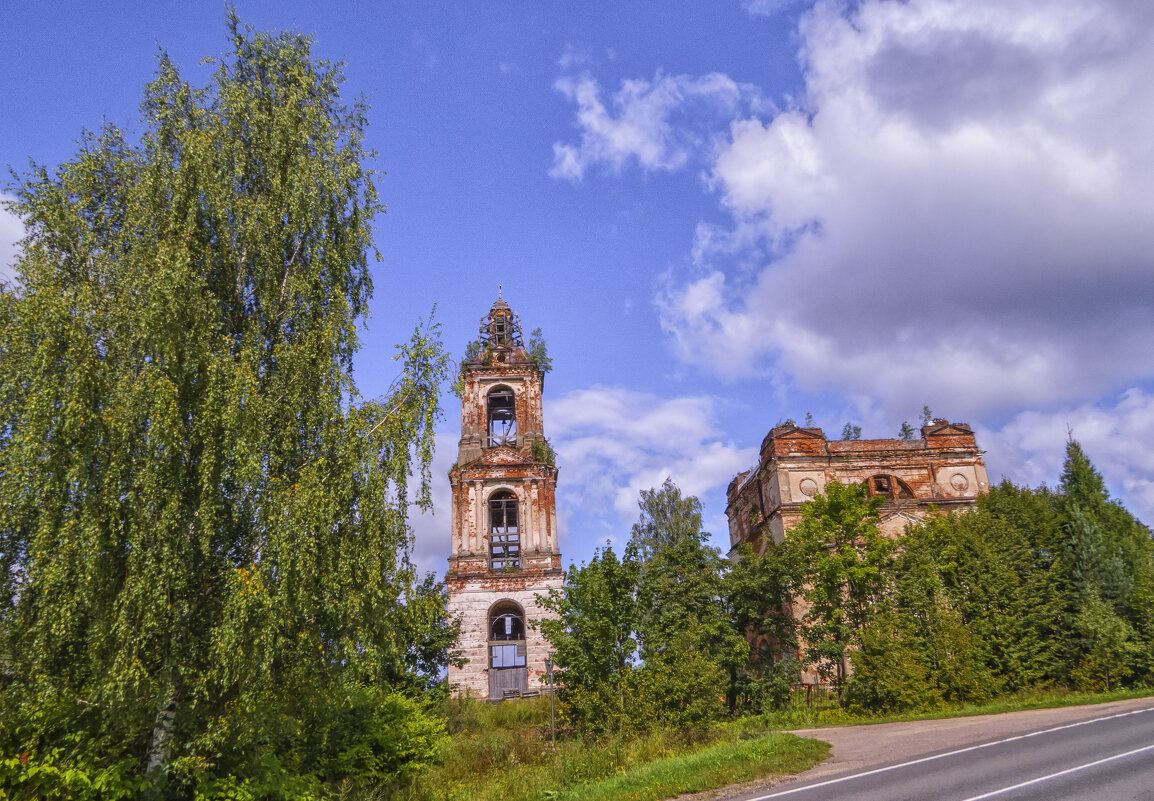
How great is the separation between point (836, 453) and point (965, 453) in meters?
7.10

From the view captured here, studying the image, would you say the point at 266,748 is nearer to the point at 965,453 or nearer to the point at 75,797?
the point at 75,797

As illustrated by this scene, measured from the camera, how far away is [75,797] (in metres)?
9.84

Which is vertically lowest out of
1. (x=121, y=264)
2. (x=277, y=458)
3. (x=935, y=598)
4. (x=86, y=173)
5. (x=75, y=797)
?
(x=75, y=797)

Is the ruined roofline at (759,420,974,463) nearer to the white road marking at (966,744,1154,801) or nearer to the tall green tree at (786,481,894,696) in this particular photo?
the tall green tree at (786,481,894,696)

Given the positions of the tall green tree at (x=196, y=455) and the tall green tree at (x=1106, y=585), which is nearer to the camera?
the tall green tree at (x=196, y=455)

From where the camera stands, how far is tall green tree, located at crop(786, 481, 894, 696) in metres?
25.5

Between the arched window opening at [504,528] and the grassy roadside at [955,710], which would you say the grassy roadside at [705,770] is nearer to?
the grassy roadside at [955,710]

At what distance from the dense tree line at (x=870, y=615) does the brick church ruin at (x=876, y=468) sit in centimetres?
550

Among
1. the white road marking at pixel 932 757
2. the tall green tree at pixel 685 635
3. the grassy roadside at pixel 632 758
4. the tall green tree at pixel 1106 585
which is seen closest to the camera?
the white road marking at pixel 932 757

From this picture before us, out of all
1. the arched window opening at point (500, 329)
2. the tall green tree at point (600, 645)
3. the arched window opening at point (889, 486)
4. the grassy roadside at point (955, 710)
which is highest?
the arched window opening at point (500, 329)

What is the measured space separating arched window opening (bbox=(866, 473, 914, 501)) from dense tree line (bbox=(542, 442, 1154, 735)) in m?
6.24

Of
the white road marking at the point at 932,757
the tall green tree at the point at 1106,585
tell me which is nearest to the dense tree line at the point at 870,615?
the tall green tree at the point at 1106,585

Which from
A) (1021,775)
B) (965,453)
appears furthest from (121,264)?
(965,453)

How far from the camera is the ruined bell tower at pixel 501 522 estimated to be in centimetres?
3098
